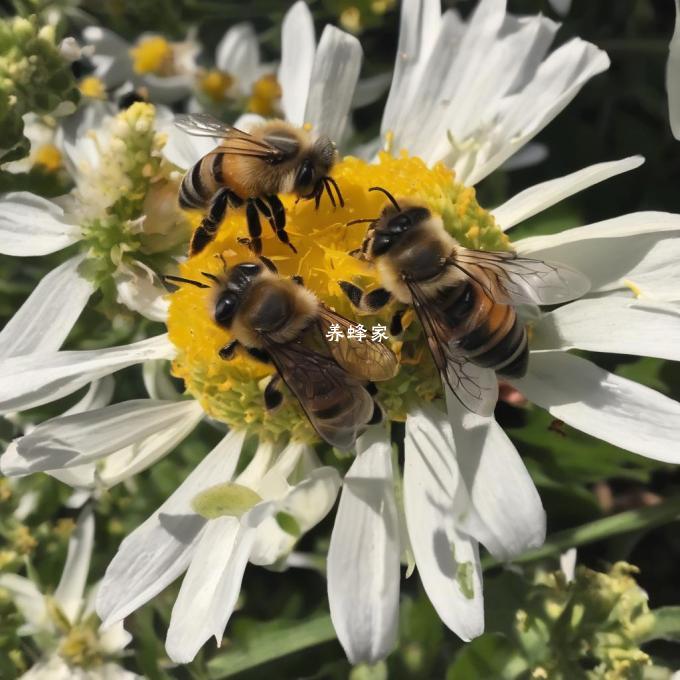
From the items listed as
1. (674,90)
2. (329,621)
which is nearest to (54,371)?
(329,621)

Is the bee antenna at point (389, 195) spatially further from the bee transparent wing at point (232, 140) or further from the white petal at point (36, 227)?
the white petal at point (36, 227)

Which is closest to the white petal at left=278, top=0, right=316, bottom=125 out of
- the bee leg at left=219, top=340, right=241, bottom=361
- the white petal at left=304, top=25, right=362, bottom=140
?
the white petal at left=304, top=25, right=362, bottom=140

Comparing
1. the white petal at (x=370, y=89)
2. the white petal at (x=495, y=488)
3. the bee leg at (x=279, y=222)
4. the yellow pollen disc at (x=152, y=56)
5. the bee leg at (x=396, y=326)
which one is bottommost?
the yellow pollen disc at (x=152, y=56)

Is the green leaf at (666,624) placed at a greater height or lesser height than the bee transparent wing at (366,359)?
lesser

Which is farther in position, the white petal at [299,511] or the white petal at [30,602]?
the white petal at [30,602]

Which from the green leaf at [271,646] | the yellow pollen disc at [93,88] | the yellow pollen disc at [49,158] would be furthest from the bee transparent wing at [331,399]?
the yellow pollen disc at [93,88]
